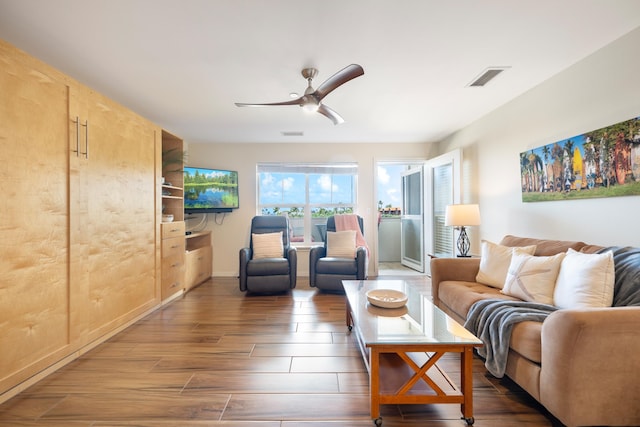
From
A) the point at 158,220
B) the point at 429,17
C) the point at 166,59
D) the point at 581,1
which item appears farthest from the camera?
the point at 158,220

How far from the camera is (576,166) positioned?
2.31 m

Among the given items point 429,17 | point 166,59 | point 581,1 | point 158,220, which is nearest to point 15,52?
point 166,59

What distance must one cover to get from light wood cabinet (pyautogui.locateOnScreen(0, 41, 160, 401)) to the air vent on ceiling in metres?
3.28

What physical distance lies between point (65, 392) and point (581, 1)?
384 centimetres

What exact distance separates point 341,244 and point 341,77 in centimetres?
248

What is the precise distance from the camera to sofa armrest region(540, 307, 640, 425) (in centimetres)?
127

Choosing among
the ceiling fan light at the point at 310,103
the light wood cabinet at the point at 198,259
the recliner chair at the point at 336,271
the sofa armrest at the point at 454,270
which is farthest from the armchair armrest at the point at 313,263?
the ceiling fan light at the point at 310,103

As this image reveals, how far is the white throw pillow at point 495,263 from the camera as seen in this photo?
2.40 metres

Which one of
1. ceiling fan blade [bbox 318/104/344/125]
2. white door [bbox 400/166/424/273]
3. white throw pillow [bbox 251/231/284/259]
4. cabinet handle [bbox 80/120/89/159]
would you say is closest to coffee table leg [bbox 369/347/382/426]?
ceiling fan blade [bbox 318/104/344/125]

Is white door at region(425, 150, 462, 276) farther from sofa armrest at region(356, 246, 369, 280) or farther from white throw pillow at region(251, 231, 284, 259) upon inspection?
white throw pillow at region(251, 231, 284, 259)

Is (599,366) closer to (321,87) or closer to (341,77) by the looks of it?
(341,77)

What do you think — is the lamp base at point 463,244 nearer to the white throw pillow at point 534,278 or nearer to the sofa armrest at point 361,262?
the sofa armrest at point 361,262

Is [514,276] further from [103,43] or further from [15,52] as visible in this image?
→ [15,52]

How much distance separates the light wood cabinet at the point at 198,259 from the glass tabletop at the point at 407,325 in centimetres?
271
